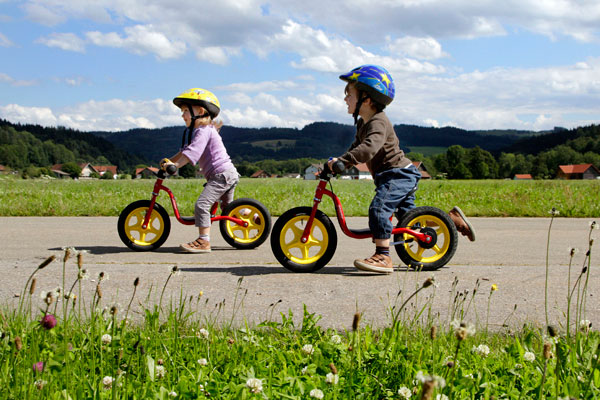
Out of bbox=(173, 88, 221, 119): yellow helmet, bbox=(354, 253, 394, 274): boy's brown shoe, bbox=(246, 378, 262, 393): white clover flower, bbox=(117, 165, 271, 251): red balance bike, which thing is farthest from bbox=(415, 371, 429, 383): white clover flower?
bbox=(173, 88, 221, 119): yellow helmet

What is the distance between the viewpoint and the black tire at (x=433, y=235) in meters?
5.02

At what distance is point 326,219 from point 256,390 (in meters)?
3.15

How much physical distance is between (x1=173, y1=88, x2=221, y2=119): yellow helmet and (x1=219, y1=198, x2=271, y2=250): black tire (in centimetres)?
116

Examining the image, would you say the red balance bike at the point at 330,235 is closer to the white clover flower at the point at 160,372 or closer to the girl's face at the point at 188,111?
the girl's face at the point at 188,111

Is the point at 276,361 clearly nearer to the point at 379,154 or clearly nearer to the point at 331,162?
the point at 331,162

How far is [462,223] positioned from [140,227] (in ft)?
11.5

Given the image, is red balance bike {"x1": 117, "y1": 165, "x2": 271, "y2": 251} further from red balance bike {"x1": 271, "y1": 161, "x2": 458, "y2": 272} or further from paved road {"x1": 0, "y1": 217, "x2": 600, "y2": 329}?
red balance bike {"x1": 271, "y1": 161, "x2": 458, "y2": 272}

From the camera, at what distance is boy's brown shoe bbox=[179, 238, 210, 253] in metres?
6.10

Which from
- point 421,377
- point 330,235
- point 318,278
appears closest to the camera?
point 421,377

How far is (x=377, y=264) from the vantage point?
4.78 m

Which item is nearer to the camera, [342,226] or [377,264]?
[377,264]

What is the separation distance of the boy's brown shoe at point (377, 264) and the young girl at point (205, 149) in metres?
2.26

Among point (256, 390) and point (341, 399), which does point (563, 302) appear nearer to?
point (341, 399)

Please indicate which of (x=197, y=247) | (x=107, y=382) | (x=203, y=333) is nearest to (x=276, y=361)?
(x=203, y=333)
